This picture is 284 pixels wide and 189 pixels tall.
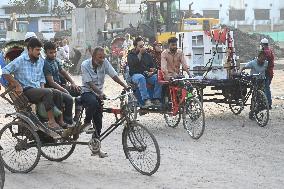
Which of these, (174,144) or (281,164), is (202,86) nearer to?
(174,144)

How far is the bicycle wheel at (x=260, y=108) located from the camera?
36.7 feet

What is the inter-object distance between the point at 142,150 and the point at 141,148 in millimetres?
28

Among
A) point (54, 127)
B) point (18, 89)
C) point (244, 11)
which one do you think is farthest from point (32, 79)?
point (244, 11)

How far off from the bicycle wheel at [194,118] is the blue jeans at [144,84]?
86 centimetres

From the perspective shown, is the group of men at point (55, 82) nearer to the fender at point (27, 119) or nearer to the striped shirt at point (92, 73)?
the striped shirt at point (92, 73)

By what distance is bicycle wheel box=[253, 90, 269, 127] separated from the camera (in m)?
11.2

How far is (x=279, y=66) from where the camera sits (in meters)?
28.8

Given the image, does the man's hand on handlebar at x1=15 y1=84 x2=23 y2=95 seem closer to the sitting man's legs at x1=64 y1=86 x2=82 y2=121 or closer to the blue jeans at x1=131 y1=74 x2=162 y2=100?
the sitting man's legs at x1=64 y1=86 x2=82 y2=121

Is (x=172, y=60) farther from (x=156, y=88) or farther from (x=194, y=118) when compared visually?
(x=194, y=118)

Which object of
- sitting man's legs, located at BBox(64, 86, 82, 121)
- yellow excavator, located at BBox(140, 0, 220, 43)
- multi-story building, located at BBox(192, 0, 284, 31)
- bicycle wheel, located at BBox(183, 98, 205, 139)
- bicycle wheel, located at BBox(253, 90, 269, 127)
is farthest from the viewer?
multi-story building, located at BBox(192, 0, 284, 31)

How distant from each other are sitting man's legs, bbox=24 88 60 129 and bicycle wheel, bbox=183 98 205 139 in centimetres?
330

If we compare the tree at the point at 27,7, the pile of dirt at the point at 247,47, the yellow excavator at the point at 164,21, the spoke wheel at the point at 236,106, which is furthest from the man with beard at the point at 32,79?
the tree at the point at 27,7

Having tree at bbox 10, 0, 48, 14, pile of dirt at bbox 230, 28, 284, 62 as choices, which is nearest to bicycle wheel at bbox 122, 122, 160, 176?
pile of dirt at bbox 230, 28, 284, 62

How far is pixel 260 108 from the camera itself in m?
11.4
